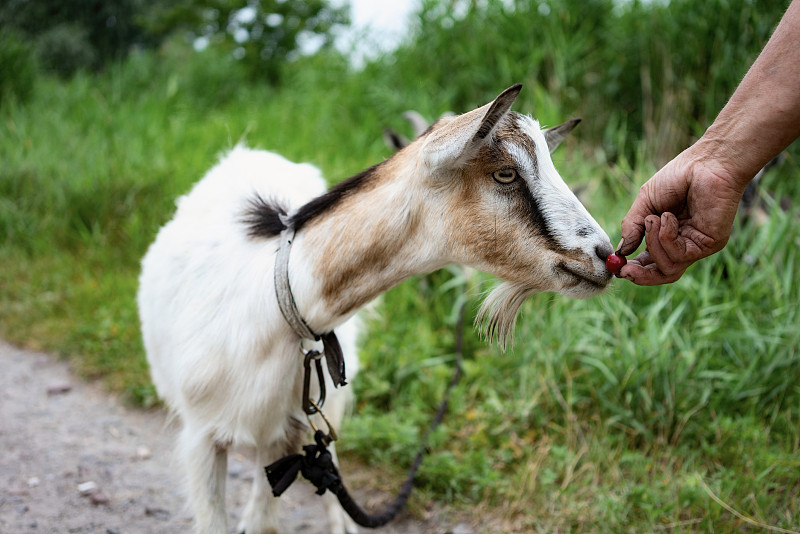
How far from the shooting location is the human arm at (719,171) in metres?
1.50

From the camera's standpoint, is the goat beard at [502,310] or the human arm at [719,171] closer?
the human arm at [719,171]

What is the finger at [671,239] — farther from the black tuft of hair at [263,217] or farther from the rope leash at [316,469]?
the black tuft of hair at [263,217]

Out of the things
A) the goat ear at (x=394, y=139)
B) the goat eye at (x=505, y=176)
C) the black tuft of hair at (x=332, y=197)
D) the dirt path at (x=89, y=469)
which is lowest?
the dirt path at (x=89, y=469)

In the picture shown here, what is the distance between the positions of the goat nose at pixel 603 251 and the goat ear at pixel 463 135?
0.40 metres

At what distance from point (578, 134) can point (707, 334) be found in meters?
2.63

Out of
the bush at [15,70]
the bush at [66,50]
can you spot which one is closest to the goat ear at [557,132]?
the bush at [15,70]

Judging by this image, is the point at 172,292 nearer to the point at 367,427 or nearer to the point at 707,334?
the point at 367,427

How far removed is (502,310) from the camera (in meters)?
1.93

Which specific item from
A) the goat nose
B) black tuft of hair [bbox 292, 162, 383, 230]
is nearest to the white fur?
black tuft of hair [bbox 292, 162, 383, 230]

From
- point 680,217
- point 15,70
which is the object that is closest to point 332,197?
point 680,217

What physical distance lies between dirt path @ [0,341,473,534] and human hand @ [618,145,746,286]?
1407 millimetres

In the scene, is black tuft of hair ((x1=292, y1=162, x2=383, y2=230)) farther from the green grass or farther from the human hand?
the green grass

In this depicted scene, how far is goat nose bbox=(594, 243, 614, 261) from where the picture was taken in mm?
1710

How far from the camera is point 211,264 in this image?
214 centimetres
